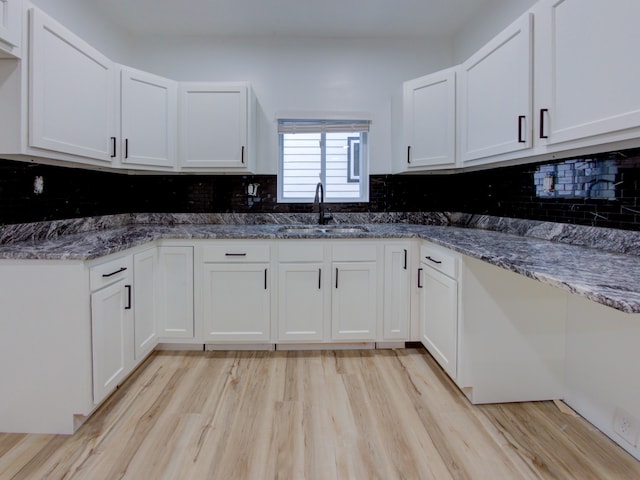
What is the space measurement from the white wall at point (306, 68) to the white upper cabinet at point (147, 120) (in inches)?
22.5

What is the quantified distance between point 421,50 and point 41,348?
3533 mm

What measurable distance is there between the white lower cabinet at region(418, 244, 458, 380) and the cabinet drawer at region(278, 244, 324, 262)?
744 millimetres

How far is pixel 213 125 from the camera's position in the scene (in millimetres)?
2781

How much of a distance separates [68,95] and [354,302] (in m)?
2.16

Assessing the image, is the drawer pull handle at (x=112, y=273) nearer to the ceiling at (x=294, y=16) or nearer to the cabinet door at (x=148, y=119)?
the cabinet door at (x=148, y=119)

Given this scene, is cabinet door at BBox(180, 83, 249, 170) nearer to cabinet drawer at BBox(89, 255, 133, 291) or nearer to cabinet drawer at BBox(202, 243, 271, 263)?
cabinet drawer at BBox(202, 243, 271, 263)

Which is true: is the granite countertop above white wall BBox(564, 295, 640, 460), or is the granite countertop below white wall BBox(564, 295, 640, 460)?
above

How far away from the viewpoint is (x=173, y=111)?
2.76 meters

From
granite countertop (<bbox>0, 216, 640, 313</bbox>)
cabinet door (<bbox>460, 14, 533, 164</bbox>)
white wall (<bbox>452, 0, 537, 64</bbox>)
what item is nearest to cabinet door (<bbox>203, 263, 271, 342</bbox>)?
granite countertop (<bbox>0, 216, 640, 313</bbox>)

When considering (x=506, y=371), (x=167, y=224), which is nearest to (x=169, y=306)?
(x=167, y=224)

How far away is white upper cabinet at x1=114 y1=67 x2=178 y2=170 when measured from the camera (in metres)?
2.47

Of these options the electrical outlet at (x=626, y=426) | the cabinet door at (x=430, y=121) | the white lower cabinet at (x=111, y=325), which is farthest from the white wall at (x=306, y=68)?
the electrical outlet at (x=626, y=426)

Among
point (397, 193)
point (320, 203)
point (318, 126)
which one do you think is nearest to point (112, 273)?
point (320, 203)

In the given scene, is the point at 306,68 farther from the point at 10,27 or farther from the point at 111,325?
the point at 111,325
